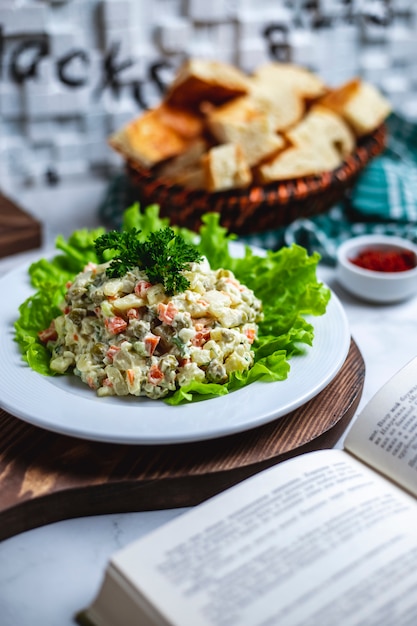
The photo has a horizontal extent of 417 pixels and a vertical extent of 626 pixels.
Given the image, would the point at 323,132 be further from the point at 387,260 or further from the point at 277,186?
the point at 387,260

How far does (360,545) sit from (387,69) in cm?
310

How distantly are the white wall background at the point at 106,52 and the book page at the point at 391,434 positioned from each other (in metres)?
2.04

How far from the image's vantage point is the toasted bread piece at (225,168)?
2619 millimetres

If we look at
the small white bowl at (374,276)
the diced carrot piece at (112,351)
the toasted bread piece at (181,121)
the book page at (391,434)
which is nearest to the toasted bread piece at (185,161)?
the toasted bread piece at (181,121)

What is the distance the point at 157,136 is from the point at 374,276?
952 mm

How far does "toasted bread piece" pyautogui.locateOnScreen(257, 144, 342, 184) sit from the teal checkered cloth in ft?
0.57

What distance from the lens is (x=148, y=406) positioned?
1.73 m

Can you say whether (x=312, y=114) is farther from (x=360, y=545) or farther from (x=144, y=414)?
(x=360, y=545)

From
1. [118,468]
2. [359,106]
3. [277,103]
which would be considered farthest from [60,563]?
[359,106]

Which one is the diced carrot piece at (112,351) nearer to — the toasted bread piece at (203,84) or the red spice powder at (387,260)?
the red spice powder at (387,260)

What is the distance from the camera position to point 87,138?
11.1 feet

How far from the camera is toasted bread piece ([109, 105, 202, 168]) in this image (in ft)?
9.22

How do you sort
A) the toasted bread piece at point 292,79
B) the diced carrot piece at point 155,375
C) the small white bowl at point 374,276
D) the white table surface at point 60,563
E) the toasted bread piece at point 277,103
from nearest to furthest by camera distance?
1. the white table surface at point 60,563
2. the diced carrot piece at point 155,375
3. the small white bowl at point 374,276
4. the toasted bread piece at point 277,103
5. the toasted bread piece at point 292,79

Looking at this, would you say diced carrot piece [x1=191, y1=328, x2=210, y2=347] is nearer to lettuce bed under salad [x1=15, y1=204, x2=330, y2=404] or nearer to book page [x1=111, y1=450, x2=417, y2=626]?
lettuce bed under salad [x1=15, y1=204, x2=330, y2=404]
